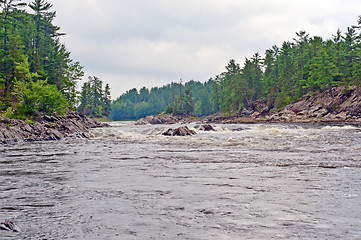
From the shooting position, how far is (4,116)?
3400cm

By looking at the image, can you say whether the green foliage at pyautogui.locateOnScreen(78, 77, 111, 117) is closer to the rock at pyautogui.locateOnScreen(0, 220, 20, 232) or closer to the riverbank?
the riverbank

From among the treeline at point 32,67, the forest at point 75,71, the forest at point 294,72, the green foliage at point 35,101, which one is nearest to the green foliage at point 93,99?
the forest at point 75,71

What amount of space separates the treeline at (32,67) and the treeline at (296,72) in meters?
59.6

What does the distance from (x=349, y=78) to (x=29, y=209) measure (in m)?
78.9

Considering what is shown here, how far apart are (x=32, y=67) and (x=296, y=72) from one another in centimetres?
7426

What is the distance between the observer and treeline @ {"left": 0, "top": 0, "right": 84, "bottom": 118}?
40.7 m


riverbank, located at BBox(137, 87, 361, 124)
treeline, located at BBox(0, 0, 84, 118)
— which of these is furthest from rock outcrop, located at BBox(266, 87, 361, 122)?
treeline, located at BBox(0, 0, 84, 118)

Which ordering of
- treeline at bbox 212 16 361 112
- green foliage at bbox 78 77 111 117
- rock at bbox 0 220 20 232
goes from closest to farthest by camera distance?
1. rock at bbox 0 220 20 232
2. treeline at bbox 212 16 361 112
3. green foliage at bbox 78 77 111 117

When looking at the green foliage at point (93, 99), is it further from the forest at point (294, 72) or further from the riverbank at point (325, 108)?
the riverbank at point (325, 108)

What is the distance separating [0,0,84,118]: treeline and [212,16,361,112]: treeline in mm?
59603

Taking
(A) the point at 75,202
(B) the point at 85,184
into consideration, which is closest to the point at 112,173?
(B) the point at 85,184

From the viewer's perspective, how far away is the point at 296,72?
93438mm

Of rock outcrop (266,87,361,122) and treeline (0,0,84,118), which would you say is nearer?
treeline (0,0,84,118)

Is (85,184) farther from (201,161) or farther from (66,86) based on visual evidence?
(66,86)
